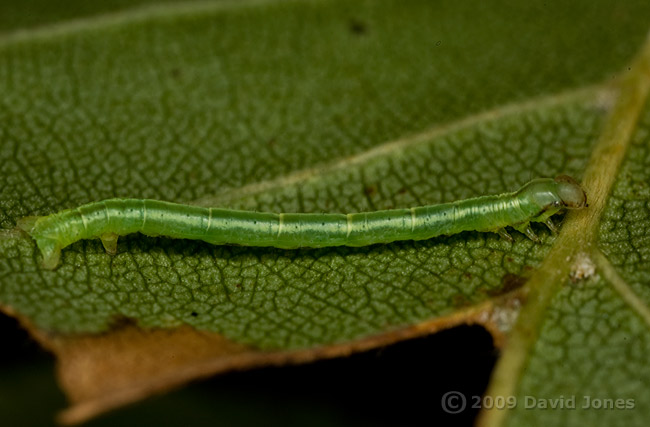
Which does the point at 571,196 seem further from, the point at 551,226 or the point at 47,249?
the point at 47,249

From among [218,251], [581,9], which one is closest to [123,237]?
[218,251]

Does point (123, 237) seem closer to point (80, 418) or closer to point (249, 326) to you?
point (249, 326)

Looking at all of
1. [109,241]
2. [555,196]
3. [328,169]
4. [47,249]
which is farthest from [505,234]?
[47,249]

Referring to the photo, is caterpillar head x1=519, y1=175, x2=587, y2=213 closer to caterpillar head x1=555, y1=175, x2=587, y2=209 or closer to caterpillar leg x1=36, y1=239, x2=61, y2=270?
caterpillar head x1=555, y1=175, x2=587, y2=209

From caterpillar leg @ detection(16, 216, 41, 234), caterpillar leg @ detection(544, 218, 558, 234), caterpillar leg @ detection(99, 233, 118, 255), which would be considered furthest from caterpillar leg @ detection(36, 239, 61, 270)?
caterpillar leg @ detection(544, 218, 558, 234)

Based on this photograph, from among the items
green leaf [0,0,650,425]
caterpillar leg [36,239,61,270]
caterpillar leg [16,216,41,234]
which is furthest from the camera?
caterpillar leg [16,216,41,234]
